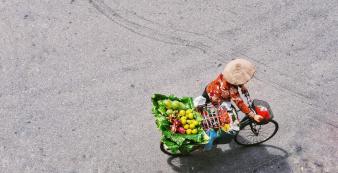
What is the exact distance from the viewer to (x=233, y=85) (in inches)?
228

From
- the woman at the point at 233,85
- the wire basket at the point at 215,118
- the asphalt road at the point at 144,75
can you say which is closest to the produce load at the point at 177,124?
the wire basket at the point at 215,118

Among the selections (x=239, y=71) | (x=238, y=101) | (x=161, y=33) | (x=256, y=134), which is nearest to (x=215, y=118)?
(x=238, y=101)

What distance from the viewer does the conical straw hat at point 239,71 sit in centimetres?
554

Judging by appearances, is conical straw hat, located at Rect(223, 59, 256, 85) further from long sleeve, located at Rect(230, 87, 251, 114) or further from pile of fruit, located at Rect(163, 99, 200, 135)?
pile of fruit, located at Rect(163, 99, 200, 135)

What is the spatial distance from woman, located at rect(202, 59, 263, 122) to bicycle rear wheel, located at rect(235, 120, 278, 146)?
77cm

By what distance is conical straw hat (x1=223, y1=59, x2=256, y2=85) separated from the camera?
18.2ft

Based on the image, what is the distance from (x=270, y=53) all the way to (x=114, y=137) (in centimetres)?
328

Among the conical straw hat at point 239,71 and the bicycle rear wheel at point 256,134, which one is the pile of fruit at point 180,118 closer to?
the conical straw hat at point 239,71

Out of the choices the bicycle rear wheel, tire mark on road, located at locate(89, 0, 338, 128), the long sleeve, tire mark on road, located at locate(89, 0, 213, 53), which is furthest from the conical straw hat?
tire mark on road, located at locate(89, 0, 213, 53)

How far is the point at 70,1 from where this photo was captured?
869 cm

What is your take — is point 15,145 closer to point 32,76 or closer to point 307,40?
point 32,76

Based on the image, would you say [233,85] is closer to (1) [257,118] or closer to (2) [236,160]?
(1) [257,118]

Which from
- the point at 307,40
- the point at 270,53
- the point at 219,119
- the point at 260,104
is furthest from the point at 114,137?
the point at 307,40

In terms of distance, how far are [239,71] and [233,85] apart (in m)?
0.29
